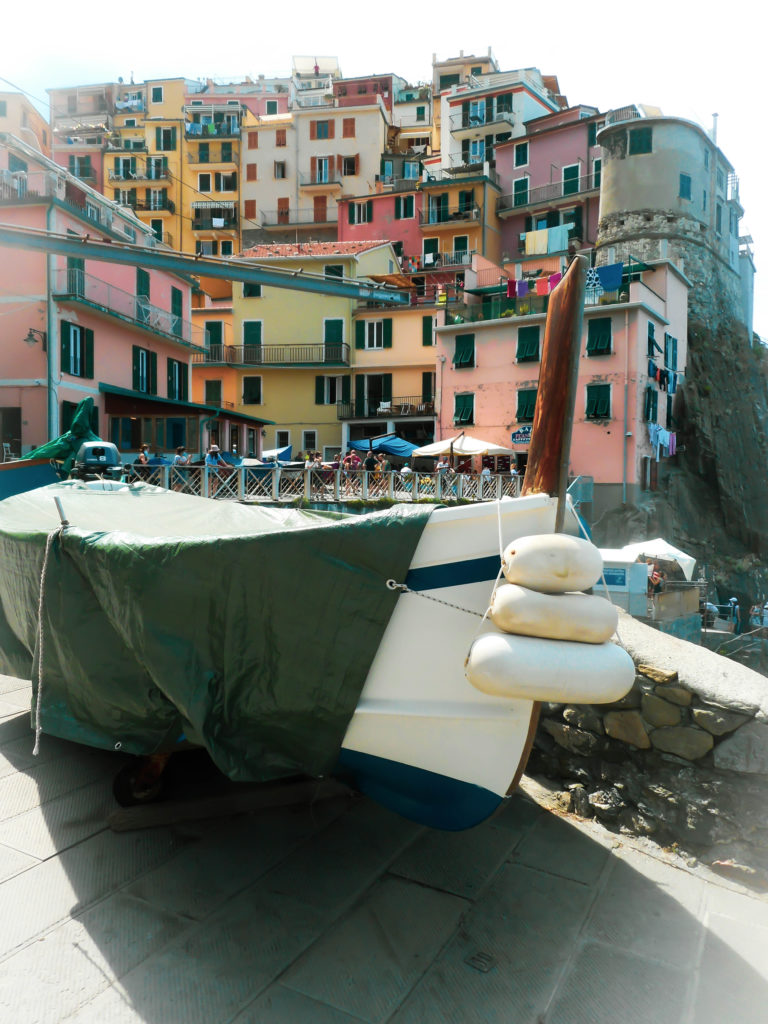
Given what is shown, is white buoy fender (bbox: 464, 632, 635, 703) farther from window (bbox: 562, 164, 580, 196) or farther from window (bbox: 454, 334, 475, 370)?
window (bbox: 562, 164, 580, 196)

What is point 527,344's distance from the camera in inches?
1065

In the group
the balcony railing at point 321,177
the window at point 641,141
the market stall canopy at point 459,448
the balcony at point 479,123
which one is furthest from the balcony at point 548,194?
the market stall canopy at point 459,448

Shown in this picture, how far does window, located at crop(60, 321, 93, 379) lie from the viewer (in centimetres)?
2044

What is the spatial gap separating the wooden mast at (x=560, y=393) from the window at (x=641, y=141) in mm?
36434

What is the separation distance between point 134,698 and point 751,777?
3746 millimetres

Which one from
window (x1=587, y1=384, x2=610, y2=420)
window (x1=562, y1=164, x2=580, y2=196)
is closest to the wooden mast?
window (x1=587, y1=384, x2=610, y2=420)

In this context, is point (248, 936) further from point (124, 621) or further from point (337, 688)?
point (124, 621)

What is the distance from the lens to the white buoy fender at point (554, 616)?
3.26 metres

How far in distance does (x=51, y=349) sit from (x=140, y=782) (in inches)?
713

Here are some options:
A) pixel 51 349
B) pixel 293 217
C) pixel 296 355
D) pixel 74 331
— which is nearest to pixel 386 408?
pixel 296 355

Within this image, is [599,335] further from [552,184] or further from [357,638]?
[357,638]

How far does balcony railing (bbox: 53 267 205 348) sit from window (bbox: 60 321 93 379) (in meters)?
0.87

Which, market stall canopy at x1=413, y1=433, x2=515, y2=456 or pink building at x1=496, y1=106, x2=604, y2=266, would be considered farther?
pink building at x1=496, y1=106, x2=604, y2=266

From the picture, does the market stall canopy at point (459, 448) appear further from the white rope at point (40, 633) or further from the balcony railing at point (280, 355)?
the white rope at point (40, 633)
